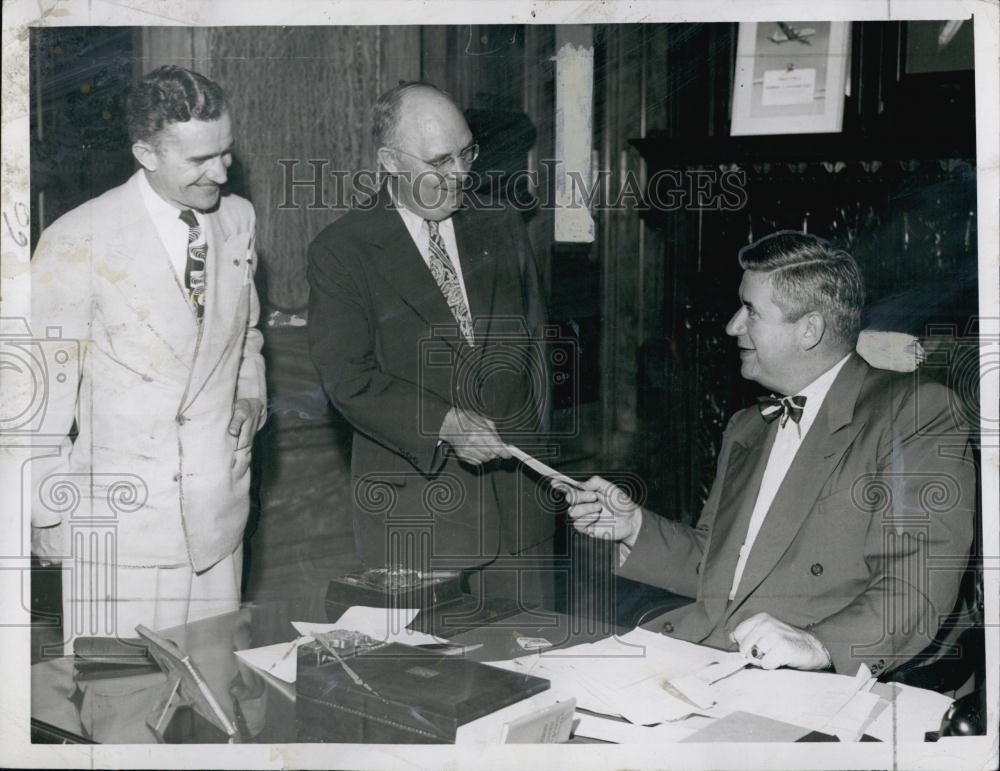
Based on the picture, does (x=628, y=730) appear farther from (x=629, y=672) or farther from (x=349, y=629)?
(x=349, y=629)

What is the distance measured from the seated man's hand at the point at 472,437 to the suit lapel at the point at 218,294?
0.68 metres

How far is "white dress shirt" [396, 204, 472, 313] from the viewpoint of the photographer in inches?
120

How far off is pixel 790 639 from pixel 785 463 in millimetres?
486

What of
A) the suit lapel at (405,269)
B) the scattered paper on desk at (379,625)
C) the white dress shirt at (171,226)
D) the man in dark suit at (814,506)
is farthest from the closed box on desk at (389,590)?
the white dress shirt at (171,226)

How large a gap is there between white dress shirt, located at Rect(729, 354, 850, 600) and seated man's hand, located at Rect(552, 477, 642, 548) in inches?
12.4

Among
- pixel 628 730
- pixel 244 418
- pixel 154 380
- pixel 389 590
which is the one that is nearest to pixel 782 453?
pixel 628 730

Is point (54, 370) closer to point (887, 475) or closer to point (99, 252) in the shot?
point (99, 252)

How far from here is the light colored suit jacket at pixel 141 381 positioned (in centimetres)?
302

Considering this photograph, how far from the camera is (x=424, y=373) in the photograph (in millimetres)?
3031

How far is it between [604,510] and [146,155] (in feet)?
5.52

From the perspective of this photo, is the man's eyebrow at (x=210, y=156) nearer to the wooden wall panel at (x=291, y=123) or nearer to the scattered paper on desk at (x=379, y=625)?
the wooden wall panel at (x=291, y=123)

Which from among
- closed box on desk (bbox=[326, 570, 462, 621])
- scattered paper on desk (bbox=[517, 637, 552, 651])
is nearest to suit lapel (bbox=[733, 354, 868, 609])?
scattered paper on desk (bbox=[517, 637, 552, 651])

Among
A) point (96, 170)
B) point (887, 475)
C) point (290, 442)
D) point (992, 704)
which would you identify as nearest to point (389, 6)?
point (96, 170)

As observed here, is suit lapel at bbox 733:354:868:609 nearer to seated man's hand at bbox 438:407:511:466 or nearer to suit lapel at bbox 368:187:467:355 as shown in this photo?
seated man's hand at bbox 438:407:511:466
